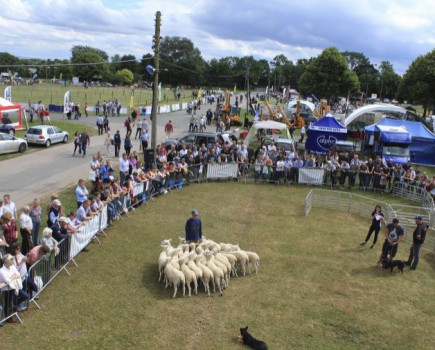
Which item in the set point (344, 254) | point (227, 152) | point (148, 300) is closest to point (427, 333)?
point (344, 254)

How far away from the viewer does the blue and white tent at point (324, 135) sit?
1177 inches

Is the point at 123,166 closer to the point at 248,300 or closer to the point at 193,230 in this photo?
the point at 193,230

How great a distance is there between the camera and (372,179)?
73.8 feet

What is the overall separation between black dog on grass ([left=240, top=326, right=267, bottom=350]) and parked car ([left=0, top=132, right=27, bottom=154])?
2028 cm

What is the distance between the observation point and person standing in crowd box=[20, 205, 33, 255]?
451 inches

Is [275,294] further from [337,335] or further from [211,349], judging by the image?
[211,349]

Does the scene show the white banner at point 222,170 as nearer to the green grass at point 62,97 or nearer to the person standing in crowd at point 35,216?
the person standing in crowd at point 35,216

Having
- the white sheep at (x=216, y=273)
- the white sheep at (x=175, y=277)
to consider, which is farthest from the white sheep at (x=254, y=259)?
the white sheep at (x=175, y=277)

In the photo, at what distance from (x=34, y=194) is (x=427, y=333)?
15.0 m

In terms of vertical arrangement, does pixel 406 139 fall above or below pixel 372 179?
above

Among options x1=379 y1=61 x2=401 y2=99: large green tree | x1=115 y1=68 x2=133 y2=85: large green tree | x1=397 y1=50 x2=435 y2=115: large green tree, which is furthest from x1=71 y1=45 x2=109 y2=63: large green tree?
x1=397 y1=50 x2=435 y2=115: large green tree

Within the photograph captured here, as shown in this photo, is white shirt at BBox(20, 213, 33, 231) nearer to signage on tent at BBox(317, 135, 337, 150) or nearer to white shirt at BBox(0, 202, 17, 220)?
white shirt at BBox(0, 202, 17, 220)

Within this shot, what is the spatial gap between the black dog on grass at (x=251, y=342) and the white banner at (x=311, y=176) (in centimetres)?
1492

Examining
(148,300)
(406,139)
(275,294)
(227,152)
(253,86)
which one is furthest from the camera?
(253,86)
